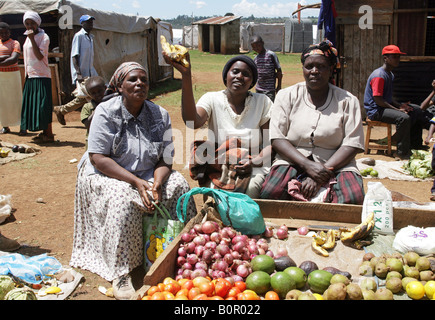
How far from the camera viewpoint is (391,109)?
→ 741 centimetres

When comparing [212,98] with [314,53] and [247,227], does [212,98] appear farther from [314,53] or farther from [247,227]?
[247,227]

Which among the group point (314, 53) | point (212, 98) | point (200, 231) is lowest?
point (200, 231)

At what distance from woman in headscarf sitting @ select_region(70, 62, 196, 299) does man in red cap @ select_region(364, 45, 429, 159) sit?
4.98 metres

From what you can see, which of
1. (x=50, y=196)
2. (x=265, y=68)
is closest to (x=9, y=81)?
(x=50, y=196)

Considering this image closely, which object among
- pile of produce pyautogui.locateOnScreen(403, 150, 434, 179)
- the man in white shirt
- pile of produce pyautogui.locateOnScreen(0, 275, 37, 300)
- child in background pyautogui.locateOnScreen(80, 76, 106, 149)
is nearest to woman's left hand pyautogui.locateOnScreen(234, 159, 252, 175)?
pile of produce pyautogui.locateOnScreen(0, 275, 37, 300)

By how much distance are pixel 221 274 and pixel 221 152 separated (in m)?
1.40

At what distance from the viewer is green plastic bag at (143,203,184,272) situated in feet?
10.6

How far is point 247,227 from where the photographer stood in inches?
127

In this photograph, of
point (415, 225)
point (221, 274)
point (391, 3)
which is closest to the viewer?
point (221, 274)

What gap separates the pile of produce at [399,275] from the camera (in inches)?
98.3

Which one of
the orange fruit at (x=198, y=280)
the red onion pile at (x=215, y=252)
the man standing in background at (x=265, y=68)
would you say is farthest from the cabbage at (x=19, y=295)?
the man standing in background at (x=265, y=68)

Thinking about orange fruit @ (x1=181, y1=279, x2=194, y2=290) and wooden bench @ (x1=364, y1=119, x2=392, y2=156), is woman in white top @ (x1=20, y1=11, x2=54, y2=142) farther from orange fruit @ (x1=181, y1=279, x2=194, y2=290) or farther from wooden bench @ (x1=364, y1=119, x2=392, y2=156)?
orange fruit @ (x1=181, y1=279, x2=194, y2=290)

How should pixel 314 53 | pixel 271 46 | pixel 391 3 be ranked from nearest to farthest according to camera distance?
pixel 314 53, pixel 391 3, pixel 271 46
